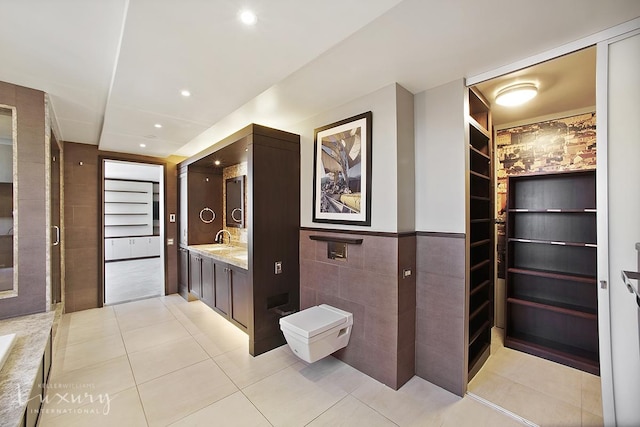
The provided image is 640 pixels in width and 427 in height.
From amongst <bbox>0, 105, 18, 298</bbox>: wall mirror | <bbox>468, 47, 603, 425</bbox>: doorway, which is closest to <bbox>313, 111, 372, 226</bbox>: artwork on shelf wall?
<bbox>468, 47, 603, 425</bbox>: doorway

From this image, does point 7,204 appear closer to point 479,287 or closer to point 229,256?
point 229,256

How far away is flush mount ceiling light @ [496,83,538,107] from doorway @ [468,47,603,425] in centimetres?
4

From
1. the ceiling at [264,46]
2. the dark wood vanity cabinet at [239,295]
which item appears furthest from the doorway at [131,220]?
the ceiling at [264,46]

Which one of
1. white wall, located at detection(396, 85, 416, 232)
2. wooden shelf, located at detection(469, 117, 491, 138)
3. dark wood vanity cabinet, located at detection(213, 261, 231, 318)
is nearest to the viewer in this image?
white wall, located at detection(396, 85, 416, 232)

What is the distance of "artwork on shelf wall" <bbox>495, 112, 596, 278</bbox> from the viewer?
8.79 ft

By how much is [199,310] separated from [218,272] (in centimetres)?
102

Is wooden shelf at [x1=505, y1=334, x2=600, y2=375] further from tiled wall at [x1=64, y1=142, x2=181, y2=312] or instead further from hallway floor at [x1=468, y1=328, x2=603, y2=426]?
tiled wall at [x1=64, y1=142, x2=181, y2=312]

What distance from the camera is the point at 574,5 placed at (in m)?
1.41

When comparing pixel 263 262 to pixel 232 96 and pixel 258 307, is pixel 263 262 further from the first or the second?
pixel 232 96

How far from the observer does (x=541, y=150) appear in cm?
293

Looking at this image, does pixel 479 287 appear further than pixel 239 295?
No

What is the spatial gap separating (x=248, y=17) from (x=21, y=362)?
2494mm

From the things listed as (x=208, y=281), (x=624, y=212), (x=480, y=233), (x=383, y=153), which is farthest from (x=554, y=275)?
(x=208, y=281)

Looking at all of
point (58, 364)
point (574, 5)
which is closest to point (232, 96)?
point (574, 5)
